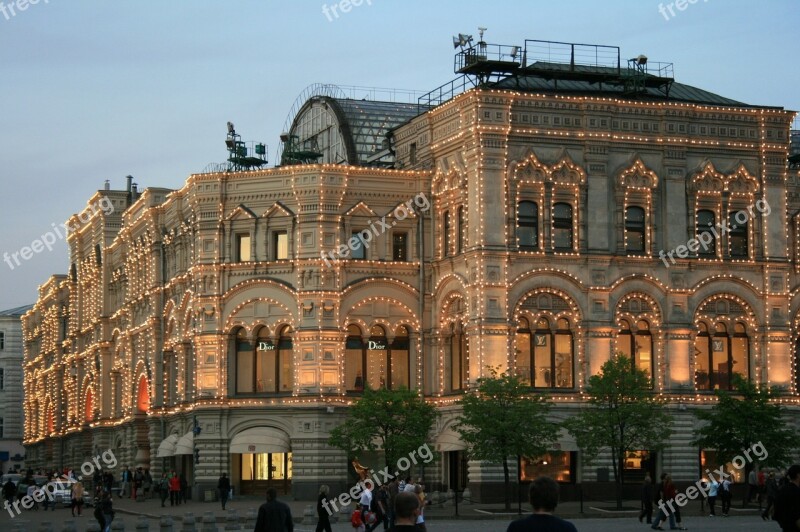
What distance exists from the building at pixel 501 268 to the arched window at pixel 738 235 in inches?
4.5

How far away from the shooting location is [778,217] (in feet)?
246

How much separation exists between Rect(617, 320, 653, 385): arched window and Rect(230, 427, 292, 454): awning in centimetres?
1743

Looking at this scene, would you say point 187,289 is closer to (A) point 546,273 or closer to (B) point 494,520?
(A) point 546,273

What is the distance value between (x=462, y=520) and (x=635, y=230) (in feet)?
69.6

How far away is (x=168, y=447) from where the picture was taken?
8150 cm

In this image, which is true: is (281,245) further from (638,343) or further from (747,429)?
(747,429)

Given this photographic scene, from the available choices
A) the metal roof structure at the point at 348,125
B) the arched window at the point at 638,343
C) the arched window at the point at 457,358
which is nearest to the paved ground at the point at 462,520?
the arched window at the point at 457,358

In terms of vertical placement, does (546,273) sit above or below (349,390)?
above

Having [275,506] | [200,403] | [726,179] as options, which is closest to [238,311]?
[200,403]

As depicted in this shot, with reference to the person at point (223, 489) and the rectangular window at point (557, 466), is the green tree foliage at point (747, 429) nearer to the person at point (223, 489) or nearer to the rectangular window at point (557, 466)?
the rectangular window at point (557, 466)

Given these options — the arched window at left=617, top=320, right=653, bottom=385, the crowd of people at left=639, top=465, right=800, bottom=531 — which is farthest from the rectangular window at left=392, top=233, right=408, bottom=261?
the crowd of people at left=639, top=465, right=800, bottom=531

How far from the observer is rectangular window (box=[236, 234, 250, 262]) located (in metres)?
76.7

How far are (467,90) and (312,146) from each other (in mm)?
28969

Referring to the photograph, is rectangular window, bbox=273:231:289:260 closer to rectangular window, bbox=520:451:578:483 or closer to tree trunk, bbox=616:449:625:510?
rectangular window, bbox=520:451:578:483
